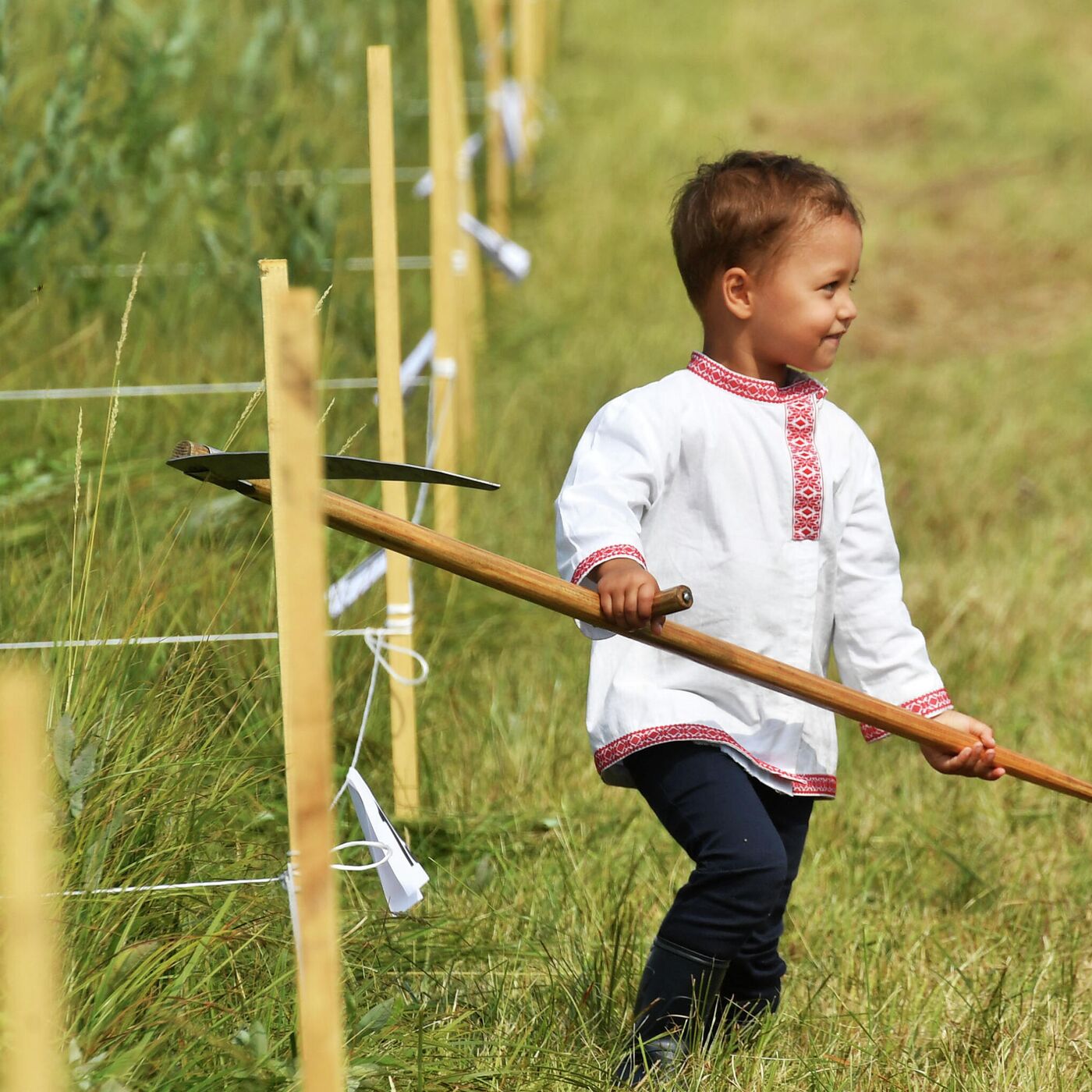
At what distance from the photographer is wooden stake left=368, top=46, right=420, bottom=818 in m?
2.80

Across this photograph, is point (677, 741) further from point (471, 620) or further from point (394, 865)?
point (471, 620)

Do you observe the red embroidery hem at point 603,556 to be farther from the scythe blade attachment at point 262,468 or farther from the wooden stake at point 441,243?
the wooden stake at point 441,243

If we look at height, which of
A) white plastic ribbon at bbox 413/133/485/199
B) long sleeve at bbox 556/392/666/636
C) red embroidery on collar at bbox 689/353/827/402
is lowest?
long sleeve at bbox 556/392/666/636

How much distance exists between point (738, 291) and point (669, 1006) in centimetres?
100

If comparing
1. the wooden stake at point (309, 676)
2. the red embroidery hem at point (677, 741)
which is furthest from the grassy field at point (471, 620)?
the wooden stake at point (309, 676)

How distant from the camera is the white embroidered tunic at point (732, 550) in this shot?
7.29 ft

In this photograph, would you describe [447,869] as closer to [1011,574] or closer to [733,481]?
[733,481]

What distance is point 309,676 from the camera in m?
1.23

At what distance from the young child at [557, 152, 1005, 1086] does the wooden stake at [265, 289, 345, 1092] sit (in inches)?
35.5

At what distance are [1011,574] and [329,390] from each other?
1.88 metres

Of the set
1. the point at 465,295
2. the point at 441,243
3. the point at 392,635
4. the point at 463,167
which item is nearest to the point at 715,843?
the point at 392,635

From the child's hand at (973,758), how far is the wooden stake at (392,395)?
40.9 inches

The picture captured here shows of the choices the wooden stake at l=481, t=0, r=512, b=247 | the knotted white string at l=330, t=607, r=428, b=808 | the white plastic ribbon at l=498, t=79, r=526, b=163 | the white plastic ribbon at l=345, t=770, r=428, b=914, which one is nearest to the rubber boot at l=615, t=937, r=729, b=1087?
the white plastic ribbon at l=345, t=770, r=428, b=914

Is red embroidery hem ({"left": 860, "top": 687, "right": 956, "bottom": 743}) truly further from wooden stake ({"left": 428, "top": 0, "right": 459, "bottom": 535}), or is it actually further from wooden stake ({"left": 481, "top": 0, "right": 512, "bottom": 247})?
wooden stake ({"left": 481, "top": 0, "right": 512, "bottom": 247})
